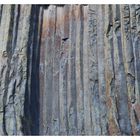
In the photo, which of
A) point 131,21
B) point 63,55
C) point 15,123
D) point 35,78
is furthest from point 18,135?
point 131,21

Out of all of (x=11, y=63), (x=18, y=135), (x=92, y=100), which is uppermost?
(x=11, y=63)

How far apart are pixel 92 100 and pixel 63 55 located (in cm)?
55

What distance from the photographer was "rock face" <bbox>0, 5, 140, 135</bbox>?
3889 millimetres

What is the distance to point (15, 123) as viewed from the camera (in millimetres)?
3832

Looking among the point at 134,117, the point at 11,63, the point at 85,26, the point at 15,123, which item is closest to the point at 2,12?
the point at 11,63

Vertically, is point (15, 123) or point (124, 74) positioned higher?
point (124, 74)

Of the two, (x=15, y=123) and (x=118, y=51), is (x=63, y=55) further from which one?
(x=15, y=123)

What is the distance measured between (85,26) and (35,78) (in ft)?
2.35

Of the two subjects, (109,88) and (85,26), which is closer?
(109,88)

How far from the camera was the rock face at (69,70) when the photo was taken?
153 inches

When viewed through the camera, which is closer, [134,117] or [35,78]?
[134,117]

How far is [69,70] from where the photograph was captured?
4113 mm

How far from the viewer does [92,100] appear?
3959mm

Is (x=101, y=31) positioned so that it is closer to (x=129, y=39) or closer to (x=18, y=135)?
(x=129, y=39)
